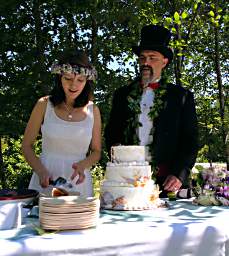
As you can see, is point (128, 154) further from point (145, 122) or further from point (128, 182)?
point (145, 122)

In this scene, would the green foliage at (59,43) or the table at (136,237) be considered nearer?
the table at (136,237)

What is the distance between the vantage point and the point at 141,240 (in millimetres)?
1831

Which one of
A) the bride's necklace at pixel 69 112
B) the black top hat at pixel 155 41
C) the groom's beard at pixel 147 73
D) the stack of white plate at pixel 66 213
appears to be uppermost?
the black top hat at pixel 155 41

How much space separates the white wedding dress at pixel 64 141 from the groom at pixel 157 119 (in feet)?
1.00

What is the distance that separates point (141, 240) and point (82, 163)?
0.93 metres

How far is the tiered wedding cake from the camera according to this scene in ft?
7.82

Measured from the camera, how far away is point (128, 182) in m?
2.38

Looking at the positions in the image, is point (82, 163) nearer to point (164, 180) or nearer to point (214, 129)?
point (164, 180)

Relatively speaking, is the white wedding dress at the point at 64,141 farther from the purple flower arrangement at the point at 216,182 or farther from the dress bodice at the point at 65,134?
the purple flower arrangement at the point at 216,182

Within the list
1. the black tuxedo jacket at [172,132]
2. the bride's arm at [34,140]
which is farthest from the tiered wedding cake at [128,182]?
the black tuxedo jacket at [172,132]

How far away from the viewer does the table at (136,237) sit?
5.46 ft

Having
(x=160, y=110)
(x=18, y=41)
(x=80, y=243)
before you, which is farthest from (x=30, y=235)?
(x=18, y=41)

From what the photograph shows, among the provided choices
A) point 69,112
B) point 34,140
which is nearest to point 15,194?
point 34,140

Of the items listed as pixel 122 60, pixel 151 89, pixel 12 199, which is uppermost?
pixel 122 60
